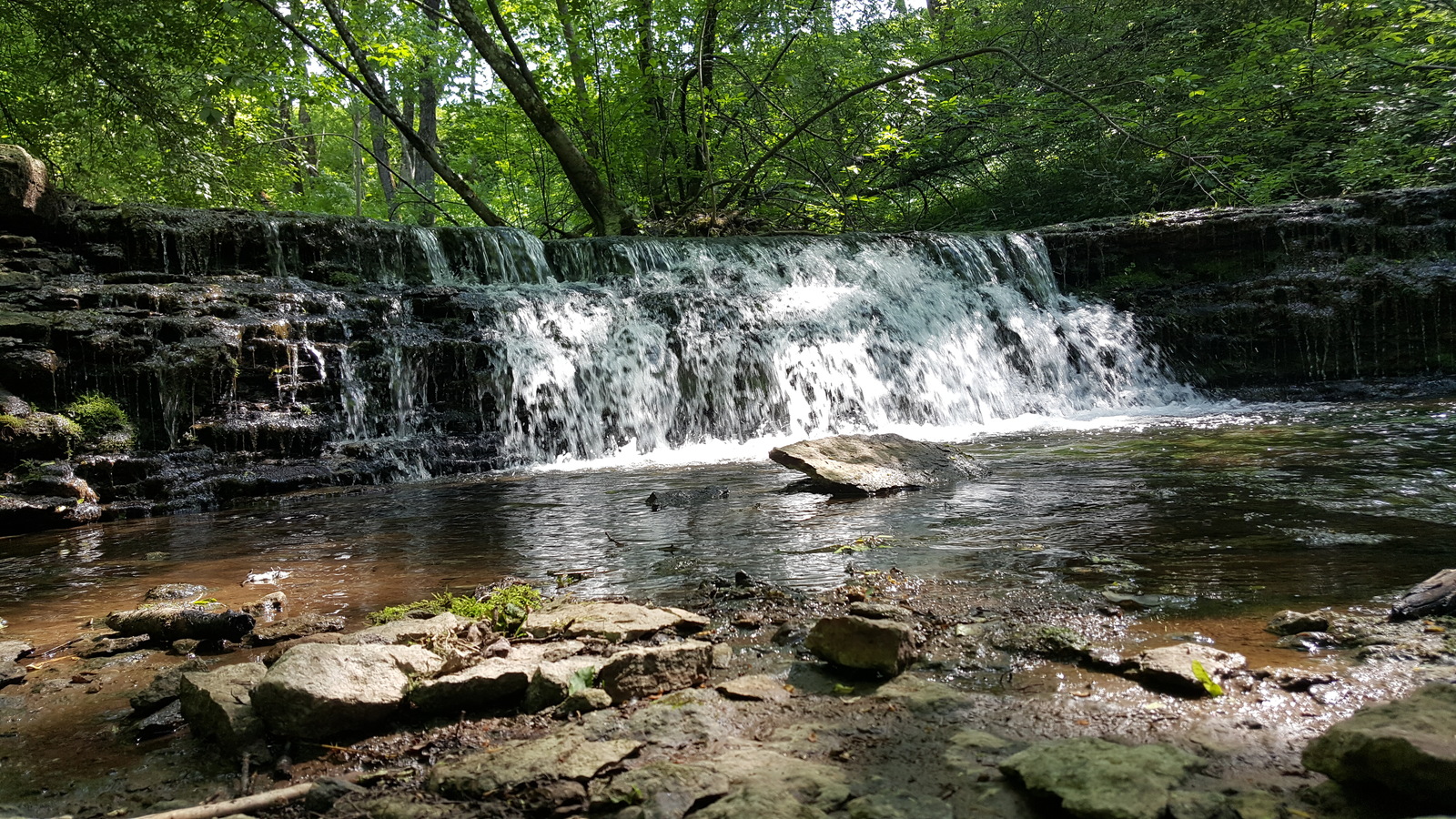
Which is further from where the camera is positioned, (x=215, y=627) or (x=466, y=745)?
(x=215, y=627)

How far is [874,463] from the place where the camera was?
224 inches

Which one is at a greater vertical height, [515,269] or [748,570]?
[515,269]

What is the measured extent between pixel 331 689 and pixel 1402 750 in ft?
7.42

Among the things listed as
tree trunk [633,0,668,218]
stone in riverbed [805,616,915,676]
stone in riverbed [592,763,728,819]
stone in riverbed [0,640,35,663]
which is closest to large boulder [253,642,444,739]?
stone in riverbed [592,763,728,819]

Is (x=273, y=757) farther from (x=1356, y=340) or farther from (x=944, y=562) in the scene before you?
(x=1356, y=340)

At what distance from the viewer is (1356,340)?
11391mm

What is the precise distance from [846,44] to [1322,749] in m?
15.0

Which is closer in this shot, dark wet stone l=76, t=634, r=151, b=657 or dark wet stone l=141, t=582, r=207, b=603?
dark wet stone l=76, t=634, r=151, b=657

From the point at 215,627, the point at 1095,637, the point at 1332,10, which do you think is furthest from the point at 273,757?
the point at 1332,10

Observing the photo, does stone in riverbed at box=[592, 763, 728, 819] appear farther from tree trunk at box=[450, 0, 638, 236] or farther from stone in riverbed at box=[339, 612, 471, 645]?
tree trunk at box=[450, 0, 638, 236]

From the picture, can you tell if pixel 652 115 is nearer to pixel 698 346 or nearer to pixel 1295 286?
pixel 698 346

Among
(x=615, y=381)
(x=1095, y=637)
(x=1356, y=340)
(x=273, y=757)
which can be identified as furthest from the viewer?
(x=1356, y=340)

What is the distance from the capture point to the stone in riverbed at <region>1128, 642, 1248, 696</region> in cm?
197

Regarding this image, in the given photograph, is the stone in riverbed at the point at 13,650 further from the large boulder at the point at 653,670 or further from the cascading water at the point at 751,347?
the cascading water at the point at 751,347
